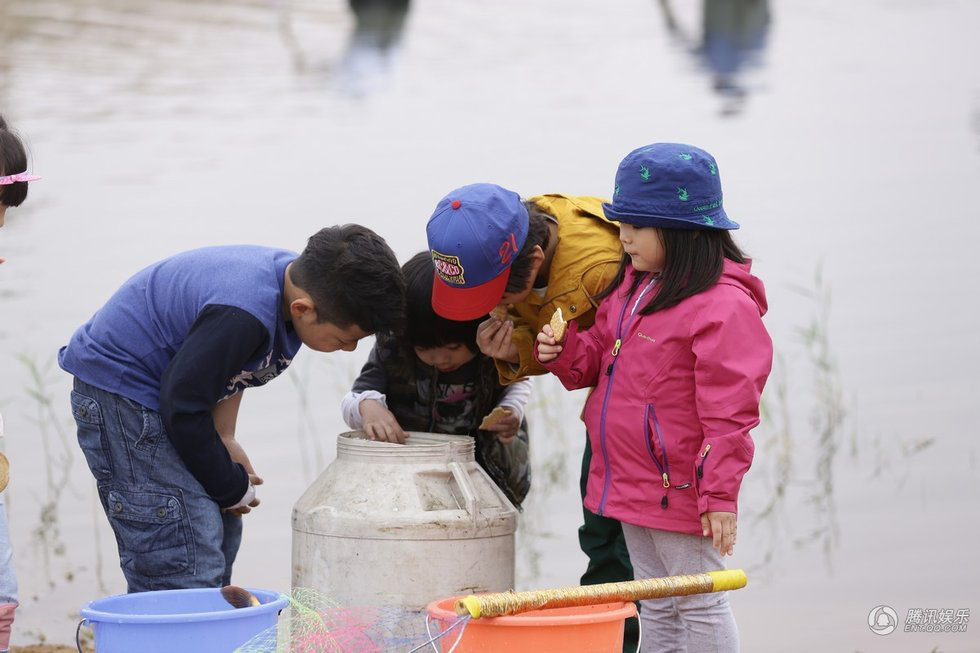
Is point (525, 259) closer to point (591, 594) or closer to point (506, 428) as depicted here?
point (506, 428)

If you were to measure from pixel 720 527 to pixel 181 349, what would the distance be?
125cm

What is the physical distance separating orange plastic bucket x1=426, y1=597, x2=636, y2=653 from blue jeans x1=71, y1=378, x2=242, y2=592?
0.79 meters

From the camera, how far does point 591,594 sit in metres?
2.41

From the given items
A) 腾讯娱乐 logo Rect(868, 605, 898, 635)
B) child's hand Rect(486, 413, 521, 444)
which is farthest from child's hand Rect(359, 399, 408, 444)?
腾讯娱乐 logo Rect(868, 605, 898, 635)

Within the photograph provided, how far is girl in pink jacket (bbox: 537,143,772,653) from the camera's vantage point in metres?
2.77

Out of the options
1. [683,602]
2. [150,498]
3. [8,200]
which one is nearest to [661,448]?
[683,602]

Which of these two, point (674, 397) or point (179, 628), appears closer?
point (179, 628)

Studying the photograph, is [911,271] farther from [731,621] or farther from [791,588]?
[731,621]

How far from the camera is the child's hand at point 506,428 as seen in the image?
135 inches

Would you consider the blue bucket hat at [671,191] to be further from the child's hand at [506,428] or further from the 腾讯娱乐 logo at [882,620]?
the 腾讯娱乐 logo at [882,620]

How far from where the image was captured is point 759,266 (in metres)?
7.77

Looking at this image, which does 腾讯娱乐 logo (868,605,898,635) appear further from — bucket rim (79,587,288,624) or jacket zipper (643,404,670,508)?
bucket rim (79,587,288,624)

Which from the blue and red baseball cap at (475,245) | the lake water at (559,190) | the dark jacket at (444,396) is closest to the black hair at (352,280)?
the blue and red baseball cap at (475,245)

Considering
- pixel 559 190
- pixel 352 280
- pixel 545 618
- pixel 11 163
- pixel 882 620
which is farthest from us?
pixel 559 190
